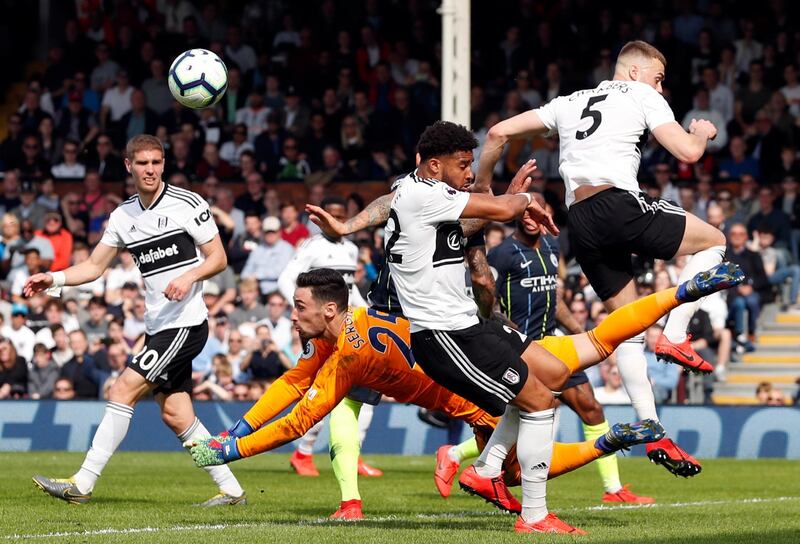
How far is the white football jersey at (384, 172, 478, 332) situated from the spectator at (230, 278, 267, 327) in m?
11.6

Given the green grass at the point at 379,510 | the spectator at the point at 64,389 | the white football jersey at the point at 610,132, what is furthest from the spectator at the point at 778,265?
the white football jersey at the point at 610,132

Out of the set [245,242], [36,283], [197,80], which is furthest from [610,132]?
[245,242]

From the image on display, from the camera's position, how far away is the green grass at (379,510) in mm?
8258

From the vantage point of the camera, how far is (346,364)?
9023 mm

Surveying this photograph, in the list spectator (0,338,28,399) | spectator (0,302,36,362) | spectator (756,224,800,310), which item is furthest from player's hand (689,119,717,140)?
spectator (0,302,36,362)

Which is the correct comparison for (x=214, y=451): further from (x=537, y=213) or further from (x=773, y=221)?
(x=773, y=221)

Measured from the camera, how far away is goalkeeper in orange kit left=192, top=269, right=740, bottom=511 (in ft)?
28.9

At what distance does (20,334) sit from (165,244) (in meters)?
10.1

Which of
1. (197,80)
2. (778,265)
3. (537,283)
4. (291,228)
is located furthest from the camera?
(291,228)

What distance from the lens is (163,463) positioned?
15633 millimetres

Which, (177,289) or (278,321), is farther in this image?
(278,321)

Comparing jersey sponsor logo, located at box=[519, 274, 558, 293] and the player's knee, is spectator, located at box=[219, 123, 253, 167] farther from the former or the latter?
the player's knee

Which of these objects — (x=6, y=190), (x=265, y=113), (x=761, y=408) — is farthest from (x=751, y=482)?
(x=6, y=190)

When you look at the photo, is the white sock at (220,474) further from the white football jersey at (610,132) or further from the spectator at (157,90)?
the spectator at (157,90)
